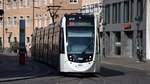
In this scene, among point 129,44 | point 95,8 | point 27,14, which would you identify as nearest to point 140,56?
point 129,44

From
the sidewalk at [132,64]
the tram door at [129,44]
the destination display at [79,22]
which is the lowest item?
the sidewalk at [132,64]

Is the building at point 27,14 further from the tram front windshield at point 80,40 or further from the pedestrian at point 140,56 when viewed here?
the tram front windshield at point 80,40

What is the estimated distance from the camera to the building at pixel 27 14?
101738mm

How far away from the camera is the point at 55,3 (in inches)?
3979

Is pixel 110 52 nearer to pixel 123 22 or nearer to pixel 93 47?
pixel 123 22

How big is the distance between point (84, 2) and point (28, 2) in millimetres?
17775

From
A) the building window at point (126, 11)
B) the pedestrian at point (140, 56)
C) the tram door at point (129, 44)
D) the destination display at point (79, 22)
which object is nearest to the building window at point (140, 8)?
the building window at point (126, 11)

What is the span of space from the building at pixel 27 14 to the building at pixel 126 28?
2370 cm

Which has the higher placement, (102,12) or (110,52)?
(102,12)

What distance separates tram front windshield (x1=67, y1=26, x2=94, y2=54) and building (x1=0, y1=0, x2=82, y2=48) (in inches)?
2636

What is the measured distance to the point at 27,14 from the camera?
108750mm

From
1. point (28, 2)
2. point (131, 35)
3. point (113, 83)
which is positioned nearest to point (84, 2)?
point (28, 2)

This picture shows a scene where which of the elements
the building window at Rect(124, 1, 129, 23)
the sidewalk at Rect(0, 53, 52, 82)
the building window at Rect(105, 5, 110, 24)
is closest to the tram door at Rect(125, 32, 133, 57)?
the building window at Rect(124, 1, 129, 23)

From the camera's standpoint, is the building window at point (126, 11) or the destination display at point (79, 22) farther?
the building window at point (126, 11)
